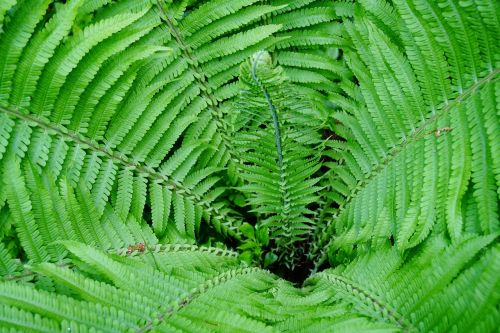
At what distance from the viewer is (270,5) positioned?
2.27m

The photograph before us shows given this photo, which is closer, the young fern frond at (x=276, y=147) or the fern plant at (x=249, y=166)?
the fern plant at (x=249, y=166)

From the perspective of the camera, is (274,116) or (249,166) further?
(249,166)

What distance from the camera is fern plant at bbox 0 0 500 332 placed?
150 centimetres

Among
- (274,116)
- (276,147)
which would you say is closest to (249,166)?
(276,147)

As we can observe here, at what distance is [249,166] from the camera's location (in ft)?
6.95

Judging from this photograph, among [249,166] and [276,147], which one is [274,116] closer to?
[276,147]

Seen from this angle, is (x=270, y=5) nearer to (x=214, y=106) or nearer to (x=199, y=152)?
(x=214, y=106)

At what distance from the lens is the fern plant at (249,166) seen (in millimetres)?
1495

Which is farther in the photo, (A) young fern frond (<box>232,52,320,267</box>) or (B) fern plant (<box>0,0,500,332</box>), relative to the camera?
(A) young fern frond (<box>232,52,320,267</box>)

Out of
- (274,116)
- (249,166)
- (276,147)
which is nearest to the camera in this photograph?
(274,116)

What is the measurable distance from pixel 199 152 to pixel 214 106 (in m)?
0.27

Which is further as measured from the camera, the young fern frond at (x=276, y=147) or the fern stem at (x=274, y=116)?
the young fern frond at (x=276, y=147)

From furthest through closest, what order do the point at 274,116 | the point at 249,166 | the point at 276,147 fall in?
the point at 249,166 < the point at 276,147 < the point at 274,116

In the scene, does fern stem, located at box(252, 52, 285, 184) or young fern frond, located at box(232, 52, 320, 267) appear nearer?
fern stem, located at box(252, 52, 285, 184)
